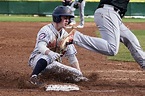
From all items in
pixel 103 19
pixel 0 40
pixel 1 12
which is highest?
pixel 103 19

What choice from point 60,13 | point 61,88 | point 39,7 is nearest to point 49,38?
point 60,13

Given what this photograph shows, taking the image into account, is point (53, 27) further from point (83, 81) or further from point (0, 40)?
point (0, 40)

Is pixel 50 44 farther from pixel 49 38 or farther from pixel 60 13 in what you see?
pixel 60 13

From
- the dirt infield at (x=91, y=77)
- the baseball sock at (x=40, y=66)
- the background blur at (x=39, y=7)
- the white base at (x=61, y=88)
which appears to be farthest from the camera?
the background blur at (x=39, y=7)

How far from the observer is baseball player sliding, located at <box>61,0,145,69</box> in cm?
646

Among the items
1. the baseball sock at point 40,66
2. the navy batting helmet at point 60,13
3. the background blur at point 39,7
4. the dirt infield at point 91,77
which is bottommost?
the background blur at point 39,7

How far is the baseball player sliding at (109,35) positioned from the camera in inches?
254

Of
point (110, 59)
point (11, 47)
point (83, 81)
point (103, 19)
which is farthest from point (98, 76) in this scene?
point (11, 47)

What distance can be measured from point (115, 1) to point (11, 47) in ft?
20.7

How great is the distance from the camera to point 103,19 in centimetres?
677

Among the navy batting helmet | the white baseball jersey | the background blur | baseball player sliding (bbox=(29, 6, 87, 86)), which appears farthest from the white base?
the background blur

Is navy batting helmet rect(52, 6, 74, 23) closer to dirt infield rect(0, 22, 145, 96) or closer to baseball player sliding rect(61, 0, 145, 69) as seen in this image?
baseball player sliding rect(61, 0, 145, 69)

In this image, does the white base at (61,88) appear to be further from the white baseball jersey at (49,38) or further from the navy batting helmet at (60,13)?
the navy batting helmet at (60,13)

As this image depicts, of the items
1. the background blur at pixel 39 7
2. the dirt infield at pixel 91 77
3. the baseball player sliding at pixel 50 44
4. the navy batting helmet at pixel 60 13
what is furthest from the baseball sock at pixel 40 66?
the background blur at pixel 39 7
